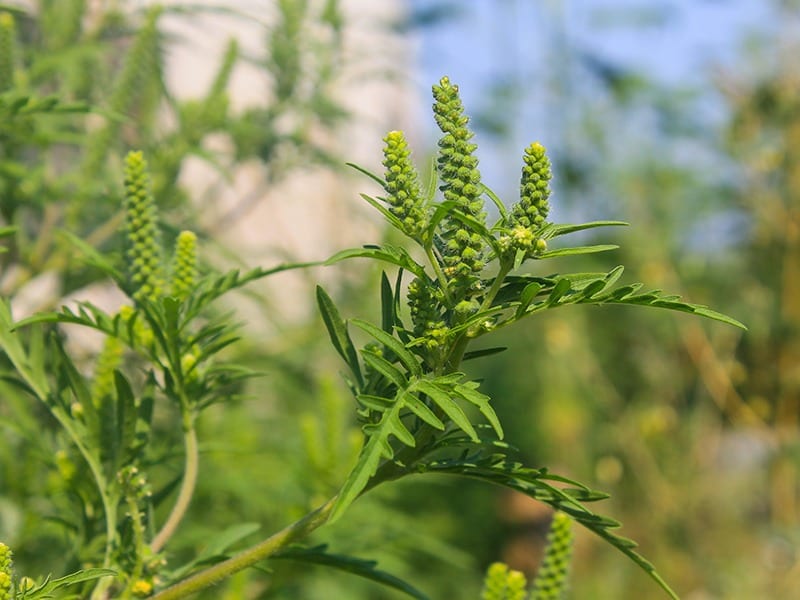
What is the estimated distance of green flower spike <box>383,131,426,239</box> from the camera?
65cm

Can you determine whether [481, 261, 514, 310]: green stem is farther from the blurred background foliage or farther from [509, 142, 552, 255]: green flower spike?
the blurred background foliage

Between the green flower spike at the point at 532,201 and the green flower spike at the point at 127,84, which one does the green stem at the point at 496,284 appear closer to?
the green flower spike at the point at 532,201

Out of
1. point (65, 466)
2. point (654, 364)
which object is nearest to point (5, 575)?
point (65, 466)

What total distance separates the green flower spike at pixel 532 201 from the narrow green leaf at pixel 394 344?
92mm

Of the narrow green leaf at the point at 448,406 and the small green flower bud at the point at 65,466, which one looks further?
the small green flower bud at the point at 65,466

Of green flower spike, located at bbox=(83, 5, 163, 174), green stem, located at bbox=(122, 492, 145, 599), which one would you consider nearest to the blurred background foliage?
green flower spike, located at bbox=(83, 5, 163, 174)

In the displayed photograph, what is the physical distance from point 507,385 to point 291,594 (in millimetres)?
3607

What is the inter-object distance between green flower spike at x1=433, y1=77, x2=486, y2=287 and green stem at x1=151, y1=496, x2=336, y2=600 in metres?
0.17

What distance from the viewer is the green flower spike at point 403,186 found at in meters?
0.65

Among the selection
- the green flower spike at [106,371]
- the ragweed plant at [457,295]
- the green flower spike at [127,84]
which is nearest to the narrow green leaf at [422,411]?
the ragweed plant at [457,295]

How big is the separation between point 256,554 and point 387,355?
15cm

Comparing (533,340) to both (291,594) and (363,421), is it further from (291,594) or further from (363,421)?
(363,421)

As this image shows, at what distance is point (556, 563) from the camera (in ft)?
2.83

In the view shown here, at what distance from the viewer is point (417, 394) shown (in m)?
0.67
